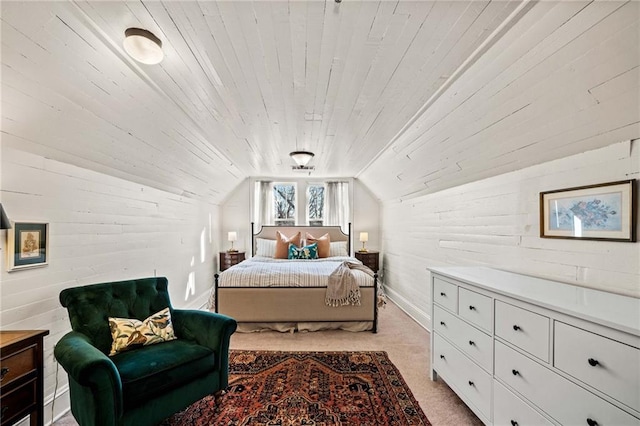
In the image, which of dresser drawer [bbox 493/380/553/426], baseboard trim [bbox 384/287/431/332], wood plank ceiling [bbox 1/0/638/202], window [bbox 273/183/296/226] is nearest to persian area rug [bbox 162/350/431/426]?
dresser drawer [bbox 493/380/553/426]

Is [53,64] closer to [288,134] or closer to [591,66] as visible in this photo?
[288,134]

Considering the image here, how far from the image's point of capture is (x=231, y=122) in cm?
283

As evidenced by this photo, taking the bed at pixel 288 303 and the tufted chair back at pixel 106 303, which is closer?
the tufted chair back at pixel 106 303

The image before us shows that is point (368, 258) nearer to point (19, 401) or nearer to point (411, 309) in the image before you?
point (411, 309)

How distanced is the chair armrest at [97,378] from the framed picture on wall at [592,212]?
278cm

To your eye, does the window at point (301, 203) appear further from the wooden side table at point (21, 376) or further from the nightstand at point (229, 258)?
the wooden side table at point (21, 376)

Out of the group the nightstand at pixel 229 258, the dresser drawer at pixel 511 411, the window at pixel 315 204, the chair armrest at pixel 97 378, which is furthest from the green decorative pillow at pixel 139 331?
the window at pixel 315 204

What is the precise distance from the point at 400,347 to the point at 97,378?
271 centimetres

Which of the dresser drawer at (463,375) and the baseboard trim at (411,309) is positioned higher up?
the dresser drawer at (463,375)

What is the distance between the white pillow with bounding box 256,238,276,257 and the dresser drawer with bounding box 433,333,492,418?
3572 millimetres

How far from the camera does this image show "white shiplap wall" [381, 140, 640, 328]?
1.56m

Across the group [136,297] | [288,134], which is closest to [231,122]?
[288,134]

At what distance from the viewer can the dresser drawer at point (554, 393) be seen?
114cm

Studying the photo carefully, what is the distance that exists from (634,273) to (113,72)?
121 inches
